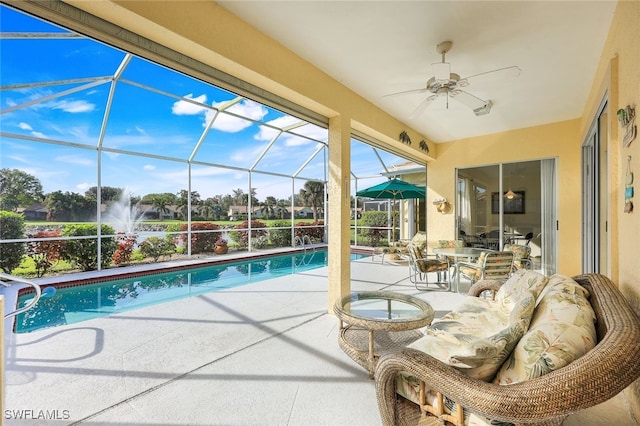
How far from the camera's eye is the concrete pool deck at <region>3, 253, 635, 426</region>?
1.87 metres

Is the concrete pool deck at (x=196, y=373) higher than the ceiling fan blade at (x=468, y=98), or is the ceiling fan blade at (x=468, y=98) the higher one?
the ceiling fan blade at (x=468, y=98)

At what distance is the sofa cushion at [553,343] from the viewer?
3.62 feet

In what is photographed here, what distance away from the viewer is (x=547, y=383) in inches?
38.7

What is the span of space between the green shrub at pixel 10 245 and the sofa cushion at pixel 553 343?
8980mm

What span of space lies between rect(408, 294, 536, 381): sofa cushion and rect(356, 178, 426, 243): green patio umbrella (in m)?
3.78

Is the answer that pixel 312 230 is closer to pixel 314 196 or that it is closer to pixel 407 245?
pixel 314 196

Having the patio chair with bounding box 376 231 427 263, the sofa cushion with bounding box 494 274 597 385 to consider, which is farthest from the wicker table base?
the patio chair with bounding box 376 231 427 263

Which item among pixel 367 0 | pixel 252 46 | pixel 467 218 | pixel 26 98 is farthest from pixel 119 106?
pixel 467 218

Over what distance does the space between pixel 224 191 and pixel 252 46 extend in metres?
8.28

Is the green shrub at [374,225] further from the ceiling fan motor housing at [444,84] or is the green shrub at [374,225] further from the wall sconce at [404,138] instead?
the ceiling fan motor housing at [444,84]

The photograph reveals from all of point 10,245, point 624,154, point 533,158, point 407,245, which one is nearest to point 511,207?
point 533,158

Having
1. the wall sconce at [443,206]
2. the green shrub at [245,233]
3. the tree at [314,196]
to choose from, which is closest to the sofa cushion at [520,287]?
the wall sconce at [443,206]

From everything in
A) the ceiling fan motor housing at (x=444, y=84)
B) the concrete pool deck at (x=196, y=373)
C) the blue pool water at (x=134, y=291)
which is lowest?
the blue pool water at (x=134, y=291)

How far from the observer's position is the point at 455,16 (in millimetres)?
2494
